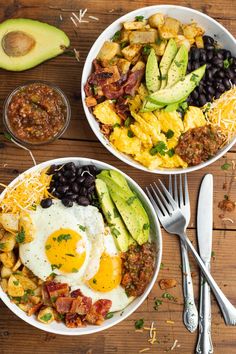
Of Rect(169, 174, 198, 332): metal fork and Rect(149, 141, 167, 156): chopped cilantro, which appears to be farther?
Rect(169, 174, 198, 332): metal fork

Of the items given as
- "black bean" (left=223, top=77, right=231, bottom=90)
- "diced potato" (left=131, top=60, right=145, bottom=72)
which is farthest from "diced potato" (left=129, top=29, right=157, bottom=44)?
"black bean" (left=223, top=77, right=231, bottom=90)

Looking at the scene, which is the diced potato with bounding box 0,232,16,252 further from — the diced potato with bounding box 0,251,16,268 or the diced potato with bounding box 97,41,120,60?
the diced potato with bounding box 97,41,120,60

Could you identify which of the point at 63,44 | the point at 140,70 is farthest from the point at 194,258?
the point at 63,44

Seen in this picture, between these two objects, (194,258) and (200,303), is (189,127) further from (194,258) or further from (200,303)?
(200,303)

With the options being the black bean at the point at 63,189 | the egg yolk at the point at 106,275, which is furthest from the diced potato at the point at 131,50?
the egg yolk at the point at 106,275

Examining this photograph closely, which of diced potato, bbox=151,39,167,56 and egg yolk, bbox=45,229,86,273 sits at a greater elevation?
diced potato, bbox=151,39,167,56

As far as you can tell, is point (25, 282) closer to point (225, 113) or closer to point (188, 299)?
point (188, 299)
